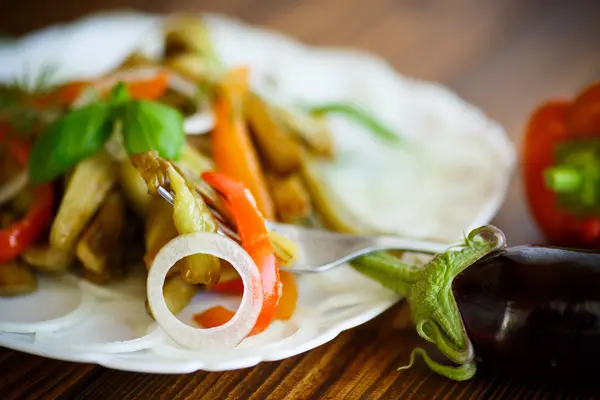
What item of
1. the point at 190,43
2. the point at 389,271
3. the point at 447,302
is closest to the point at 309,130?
the point at 190,43

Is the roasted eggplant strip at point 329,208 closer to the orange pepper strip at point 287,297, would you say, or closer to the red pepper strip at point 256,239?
the orange pepper strip at point 287,297

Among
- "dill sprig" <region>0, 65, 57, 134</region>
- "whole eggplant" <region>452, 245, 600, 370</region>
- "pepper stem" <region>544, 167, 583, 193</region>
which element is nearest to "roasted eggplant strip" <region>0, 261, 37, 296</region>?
"dill sprig" <region>0, 65, 57, 134</region>

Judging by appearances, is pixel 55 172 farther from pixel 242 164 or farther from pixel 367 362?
pixel 367 362

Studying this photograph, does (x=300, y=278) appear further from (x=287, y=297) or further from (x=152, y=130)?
(x=152, y=130)

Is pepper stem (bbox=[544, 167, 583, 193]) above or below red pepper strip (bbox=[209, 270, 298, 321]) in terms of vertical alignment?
above

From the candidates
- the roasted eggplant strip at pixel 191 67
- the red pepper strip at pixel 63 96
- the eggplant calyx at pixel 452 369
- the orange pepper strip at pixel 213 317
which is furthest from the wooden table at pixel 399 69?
the roasted eggplant strip at pixel 191 67

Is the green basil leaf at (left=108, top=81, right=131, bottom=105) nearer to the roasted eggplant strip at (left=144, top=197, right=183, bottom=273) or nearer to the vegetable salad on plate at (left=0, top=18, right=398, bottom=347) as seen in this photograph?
the vegetable salad on plate at (left=0, top=18, right=398, bottom=347)
